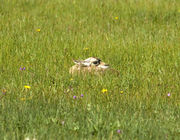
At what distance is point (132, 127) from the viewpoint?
4023mm

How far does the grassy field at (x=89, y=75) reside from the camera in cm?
409

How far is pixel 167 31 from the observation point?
30.9 ft

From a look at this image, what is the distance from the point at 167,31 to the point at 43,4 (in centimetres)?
400

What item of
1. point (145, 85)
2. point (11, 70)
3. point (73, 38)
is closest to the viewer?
point (145, 85)

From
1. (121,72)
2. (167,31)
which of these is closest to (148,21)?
(167,31)

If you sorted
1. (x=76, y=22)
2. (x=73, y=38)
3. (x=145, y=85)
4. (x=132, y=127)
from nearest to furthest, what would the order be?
1. (x=132, y=127)
2. (x=145, y=85)
3. (x=73, y=38)
4. (x=76, y=22)

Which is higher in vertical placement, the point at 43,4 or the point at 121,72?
the point at 43,4

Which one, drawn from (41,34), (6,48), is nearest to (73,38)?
(41,34)

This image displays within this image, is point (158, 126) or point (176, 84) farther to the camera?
point (176, 84)

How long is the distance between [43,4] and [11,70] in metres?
5.49

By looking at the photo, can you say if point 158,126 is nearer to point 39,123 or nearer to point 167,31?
point 39,123

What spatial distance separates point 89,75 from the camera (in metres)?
6.19

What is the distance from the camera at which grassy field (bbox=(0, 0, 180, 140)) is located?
4086 millimetres

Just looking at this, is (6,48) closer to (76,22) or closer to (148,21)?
(76,22)
